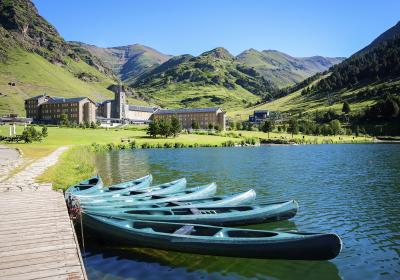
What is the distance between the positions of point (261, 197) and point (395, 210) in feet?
33.9

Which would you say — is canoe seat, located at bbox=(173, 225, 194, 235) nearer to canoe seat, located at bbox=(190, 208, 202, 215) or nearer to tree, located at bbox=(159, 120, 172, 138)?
canoe seat, located at bbox=(190, 208, 202, 215)

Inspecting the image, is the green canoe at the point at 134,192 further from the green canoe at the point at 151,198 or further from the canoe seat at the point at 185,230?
the canoe seat at the point at 185,230

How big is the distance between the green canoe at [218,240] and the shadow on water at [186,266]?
2.27 ft

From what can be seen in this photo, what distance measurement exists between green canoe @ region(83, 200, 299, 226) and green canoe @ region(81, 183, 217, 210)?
4.79 feet

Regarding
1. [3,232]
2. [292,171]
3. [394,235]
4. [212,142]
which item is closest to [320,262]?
[394,235]

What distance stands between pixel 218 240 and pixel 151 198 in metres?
10.2

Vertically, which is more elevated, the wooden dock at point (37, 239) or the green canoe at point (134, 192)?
the wooden dock at point (37, 239)

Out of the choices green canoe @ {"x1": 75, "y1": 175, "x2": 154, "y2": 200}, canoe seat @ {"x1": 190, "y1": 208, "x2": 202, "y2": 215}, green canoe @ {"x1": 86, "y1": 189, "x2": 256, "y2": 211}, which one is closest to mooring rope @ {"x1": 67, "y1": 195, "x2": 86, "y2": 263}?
green canoe @ {"x1": 86, "y1": 189, "x2": 256, "y2": 211}

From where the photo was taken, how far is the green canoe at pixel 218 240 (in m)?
15.6

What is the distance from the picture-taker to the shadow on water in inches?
632

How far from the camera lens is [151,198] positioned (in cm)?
2559

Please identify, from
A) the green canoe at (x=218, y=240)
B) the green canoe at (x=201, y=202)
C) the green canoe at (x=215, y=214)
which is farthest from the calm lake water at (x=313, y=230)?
the green canoe at (x=201, y=202)

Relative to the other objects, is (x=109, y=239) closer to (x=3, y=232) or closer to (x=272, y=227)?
(x=3, y=232)

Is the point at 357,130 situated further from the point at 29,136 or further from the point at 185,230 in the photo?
the point at 185,230
